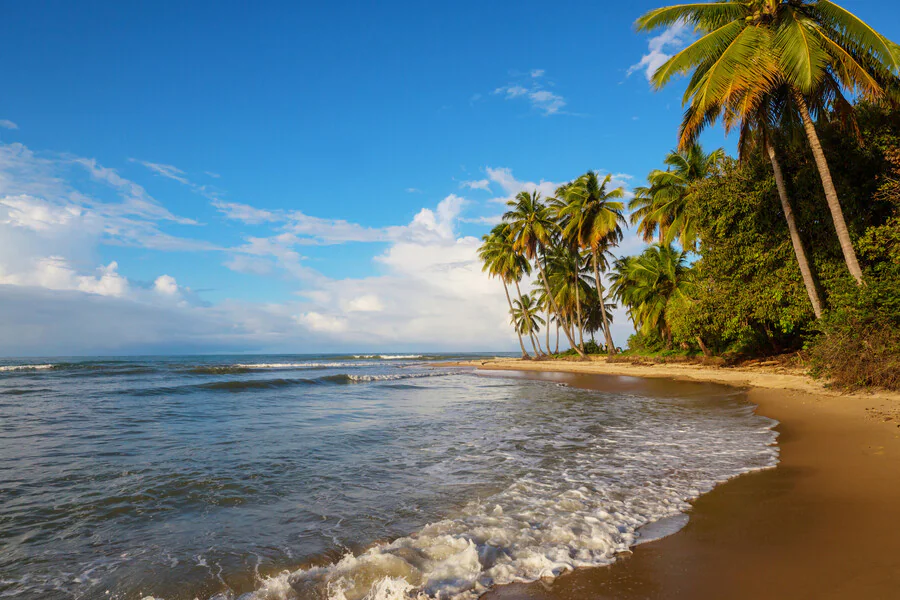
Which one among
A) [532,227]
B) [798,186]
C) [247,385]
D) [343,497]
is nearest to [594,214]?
[532,227]

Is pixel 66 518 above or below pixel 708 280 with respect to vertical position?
below

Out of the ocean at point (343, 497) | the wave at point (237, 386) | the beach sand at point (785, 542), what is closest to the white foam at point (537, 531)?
the ocean at point (343, 497)

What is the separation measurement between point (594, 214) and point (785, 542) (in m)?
31.4

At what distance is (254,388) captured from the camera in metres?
21.3

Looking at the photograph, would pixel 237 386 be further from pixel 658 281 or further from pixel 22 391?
pixel 658 281

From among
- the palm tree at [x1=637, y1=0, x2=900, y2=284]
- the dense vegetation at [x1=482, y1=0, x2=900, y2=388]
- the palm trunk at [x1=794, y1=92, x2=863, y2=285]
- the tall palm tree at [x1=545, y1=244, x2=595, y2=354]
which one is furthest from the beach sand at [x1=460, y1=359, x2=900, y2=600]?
the tall palm tree at [x1=545, y1=244, x2=595, y2=354]

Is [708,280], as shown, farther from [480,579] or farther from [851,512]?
[480,579]

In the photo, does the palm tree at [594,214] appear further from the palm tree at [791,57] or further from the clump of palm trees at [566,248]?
the palm tree at [791,57]

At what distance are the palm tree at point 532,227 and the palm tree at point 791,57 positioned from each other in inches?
973

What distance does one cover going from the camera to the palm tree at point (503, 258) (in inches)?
1736

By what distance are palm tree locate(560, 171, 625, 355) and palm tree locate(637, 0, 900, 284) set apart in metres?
18.4

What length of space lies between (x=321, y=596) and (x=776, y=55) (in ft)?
51.7

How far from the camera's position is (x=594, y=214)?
1281 inches

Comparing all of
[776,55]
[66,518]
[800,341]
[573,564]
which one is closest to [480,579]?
[573,564]
